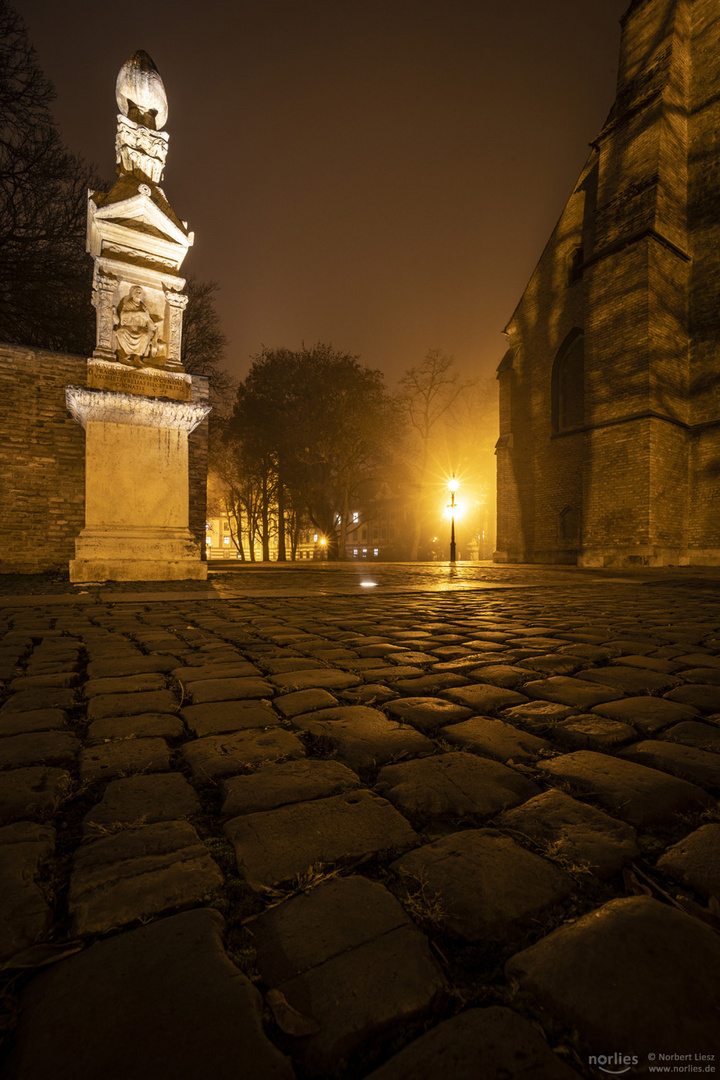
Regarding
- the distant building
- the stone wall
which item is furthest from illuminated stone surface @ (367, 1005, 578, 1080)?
the distant building

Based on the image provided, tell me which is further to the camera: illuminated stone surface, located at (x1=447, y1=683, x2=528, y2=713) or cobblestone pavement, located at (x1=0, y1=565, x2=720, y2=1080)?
illuminated stone surface, located at (x1=447, y1=683, x2=528, y2=713)

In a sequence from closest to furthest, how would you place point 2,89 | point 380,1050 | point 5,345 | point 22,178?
point 380,1050
point 5,345
point 2,89
point 22,178

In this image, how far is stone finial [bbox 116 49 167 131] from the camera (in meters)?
8.33

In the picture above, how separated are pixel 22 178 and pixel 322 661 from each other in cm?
1933

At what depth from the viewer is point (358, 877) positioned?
1.02m

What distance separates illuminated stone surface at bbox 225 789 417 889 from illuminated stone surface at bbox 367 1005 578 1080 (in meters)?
0.43

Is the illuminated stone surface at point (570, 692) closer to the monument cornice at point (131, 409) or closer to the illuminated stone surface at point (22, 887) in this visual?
the illuminated stone surface at point (22, 887)

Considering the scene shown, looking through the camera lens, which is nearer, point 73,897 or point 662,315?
point 73,897

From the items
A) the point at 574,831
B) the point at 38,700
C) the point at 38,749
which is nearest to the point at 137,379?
the point at 38,700

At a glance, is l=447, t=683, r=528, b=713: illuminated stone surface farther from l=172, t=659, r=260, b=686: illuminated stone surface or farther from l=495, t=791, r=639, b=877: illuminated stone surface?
l=172, t=659, r=260, b=686: illuminated stone surface

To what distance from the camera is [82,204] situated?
17.2 meters

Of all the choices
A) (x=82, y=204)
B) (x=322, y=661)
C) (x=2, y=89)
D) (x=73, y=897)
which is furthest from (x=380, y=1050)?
(x=82, y=204)

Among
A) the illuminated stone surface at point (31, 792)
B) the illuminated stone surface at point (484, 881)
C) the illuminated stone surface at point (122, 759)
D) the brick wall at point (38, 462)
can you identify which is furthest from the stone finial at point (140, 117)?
the illuminated stone surface at point (484, 881)

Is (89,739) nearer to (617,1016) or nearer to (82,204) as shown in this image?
(617,1016)
